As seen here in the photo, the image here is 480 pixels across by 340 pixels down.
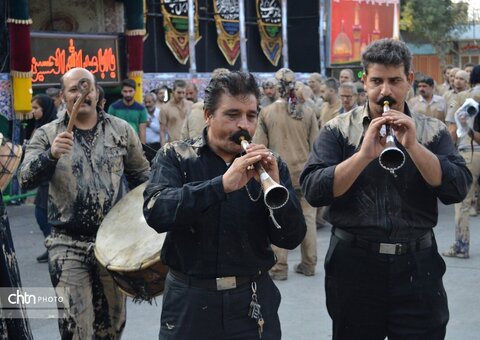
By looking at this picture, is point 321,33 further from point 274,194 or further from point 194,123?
point 274,194

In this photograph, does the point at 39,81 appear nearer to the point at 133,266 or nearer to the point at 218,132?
the point at 133,266

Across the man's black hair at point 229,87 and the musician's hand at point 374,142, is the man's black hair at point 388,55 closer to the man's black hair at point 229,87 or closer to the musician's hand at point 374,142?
the musician's hand at point 374,142

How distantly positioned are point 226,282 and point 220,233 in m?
0.20

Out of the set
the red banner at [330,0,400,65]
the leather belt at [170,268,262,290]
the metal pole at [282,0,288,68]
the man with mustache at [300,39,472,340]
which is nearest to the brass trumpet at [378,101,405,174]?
the man with mustache at [300,39,472,340]

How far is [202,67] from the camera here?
20.5 meters

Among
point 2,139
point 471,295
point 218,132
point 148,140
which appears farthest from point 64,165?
point 148,140

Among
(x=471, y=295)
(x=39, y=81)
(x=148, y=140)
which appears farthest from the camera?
(x=39, y=81)

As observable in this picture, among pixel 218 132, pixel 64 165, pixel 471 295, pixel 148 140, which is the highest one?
pixel 218 132

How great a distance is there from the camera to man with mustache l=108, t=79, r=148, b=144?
11.3m

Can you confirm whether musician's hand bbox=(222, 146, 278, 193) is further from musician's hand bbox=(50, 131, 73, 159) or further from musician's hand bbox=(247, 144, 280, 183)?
musician's hand bbox=(50, 131, 73, 159)

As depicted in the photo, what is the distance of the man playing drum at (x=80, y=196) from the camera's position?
4.75 metres

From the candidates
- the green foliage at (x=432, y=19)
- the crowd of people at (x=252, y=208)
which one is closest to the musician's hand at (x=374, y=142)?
the crowd of people at (x=252, y=208)

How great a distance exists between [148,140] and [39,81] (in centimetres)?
248

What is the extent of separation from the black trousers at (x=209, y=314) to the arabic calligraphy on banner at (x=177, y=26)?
1542 centimetres
